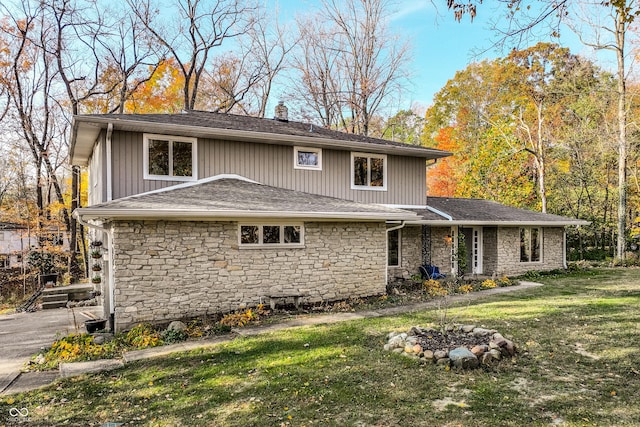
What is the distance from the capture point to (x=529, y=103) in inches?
956

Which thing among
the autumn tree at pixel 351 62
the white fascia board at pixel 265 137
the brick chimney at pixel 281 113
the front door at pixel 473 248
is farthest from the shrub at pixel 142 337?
the autumn tree at pixel 351 62

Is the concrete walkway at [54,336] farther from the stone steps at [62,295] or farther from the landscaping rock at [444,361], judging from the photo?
the landscaping rock at [444,361]

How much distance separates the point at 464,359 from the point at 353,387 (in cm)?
163

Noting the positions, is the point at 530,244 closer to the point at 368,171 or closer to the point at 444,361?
the point at 368,171

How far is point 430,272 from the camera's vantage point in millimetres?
13086

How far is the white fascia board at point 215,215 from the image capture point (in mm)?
7203

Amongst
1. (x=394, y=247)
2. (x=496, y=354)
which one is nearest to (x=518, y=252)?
(x=394, y=247)

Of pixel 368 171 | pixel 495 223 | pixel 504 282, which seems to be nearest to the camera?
pixel 368 171

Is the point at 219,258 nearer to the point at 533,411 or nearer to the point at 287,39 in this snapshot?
the point at 533,411

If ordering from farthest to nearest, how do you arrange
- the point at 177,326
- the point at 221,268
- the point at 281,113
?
the point at 281,113 < the point at 221,268 < the point at 177,326

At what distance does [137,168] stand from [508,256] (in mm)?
13117

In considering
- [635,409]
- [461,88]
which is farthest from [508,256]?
[461,88]

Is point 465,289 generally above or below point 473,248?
below

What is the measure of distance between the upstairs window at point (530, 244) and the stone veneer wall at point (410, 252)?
193 inches
